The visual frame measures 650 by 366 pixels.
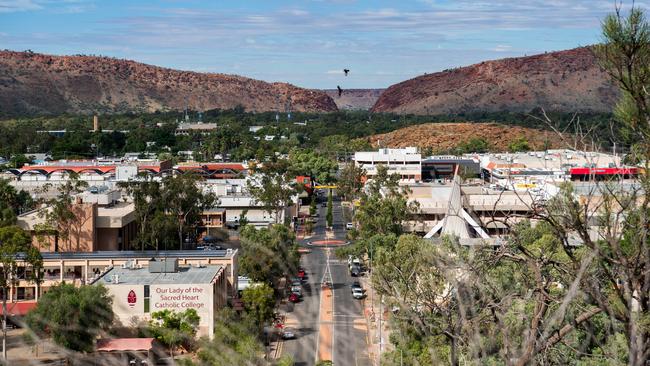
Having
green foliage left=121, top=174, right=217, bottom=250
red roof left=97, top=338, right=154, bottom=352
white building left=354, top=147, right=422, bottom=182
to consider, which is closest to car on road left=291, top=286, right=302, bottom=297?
green foliage left=121, top=174, right=217, bottom=250

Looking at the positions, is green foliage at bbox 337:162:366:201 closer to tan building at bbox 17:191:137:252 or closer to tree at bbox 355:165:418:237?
tree at bbox 355:165:418:237

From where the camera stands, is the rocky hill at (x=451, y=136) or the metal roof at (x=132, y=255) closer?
the metal roof at (x=132, y=255)

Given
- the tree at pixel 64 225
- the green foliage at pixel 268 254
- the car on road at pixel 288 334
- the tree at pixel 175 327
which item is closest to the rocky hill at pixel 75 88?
the tree at pixel 64 225

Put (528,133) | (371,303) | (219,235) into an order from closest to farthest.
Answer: (371,303) < (219,235) < (528,133)

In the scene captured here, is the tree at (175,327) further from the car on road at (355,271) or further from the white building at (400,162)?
the white building at (400,162)

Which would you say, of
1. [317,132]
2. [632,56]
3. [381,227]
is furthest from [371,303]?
[317,132]

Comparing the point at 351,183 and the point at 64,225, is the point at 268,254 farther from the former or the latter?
the point at 351,183

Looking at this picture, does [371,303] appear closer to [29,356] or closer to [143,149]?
[29,356]
